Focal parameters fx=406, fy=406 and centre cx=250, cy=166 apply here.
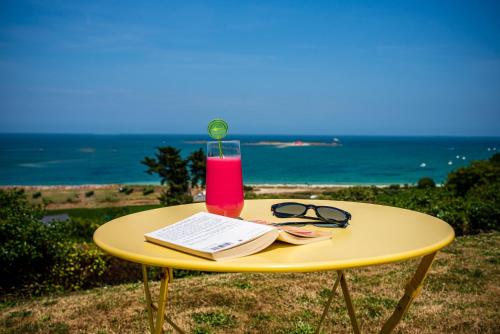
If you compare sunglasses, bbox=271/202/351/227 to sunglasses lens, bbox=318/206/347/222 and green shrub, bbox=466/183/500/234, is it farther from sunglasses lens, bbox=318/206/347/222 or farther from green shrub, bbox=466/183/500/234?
green shrub, bbox=466/183/500/234

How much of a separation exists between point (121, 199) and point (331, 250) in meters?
29.6

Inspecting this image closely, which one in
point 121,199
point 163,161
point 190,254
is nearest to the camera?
point 190,254

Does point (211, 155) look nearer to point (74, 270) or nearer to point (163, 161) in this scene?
point (74, 270)

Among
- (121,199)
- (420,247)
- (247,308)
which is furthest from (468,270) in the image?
(121,199)

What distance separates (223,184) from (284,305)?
2109 mm

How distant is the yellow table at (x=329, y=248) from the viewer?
44.1 inches

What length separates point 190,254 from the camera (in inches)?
48.3

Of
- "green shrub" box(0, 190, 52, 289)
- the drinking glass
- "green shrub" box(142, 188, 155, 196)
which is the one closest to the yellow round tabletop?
the drinking glass

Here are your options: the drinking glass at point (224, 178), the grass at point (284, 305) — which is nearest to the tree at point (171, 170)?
the grass at point (284, 305)

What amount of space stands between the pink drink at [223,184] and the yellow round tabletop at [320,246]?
0.79 ft

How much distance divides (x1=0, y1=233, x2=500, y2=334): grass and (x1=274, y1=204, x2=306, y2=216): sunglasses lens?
142cm

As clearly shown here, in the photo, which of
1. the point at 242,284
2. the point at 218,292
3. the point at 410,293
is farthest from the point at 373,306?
the point at 410,293

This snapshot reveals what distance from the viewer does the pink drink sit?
171 centimetres

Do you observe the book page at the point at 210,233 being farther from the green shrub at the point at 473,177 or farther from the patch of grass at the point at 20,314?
the green shrub at the point at 473,177
